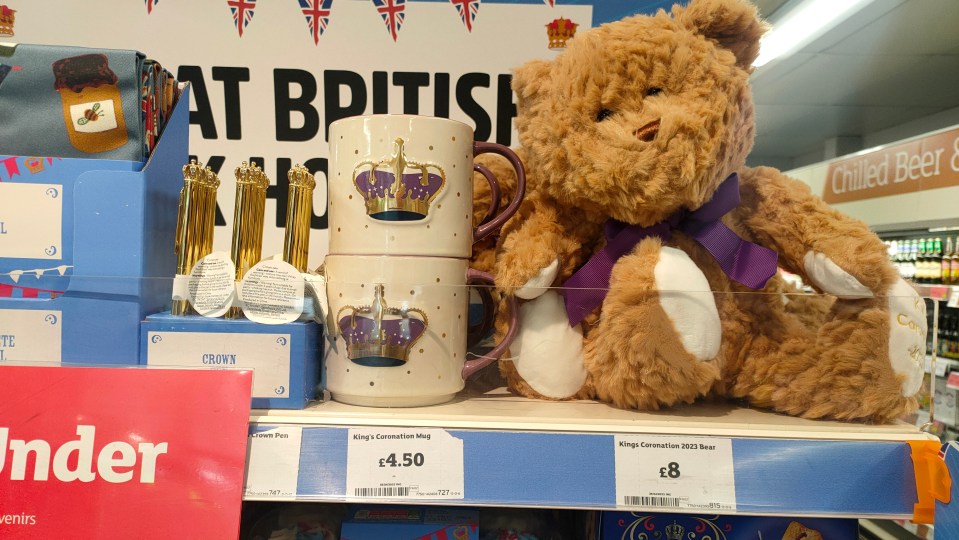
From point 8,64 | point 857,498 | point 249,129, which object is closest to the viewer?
point 857,498

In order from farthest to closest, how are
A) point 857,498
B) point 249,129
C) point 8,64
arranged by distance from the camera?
1. point 249,129
2. point 8,64
3. point 857,498

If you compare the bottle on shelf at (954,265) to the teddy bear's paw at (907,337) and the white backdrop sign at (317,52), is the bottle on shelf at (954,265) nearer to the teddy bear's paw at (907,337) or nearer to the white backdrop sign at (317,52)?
the white backdrop sign at (317,52)

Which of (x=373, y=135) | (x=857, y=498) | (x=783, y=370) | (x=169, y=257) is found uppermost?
(x=373, y=135)

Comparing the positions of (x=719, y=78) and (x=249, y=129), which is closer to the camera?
(x=719, y=78)

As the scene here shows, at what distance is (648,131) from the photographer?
66 centimetres

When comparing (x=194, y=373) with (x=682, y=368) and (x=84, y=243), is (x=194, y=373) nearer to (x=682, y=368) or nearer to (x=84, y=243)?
(x=84, y=243)

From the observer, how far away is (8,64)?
0.72 m

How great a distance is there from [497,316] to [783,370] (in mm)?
338

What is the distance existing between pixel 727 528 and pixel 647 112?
481 millimetres

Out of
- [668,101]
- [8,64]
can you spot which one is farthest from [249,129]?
[668,101]

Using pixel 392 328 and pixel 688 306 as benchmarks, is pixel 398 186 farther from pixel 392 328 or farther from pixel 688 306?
pixel 688 306

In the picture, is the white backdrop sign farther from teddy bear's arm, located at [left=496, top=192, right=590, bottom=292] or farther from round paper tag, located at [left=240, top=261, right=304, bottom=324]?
round paper tag, located at [left=240, top=261, right=304, bottom=324]

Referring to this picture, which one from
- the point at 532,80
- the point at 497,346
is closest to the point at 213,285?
the point at 497,346

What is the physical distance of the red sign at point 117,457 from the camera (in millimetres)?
600
